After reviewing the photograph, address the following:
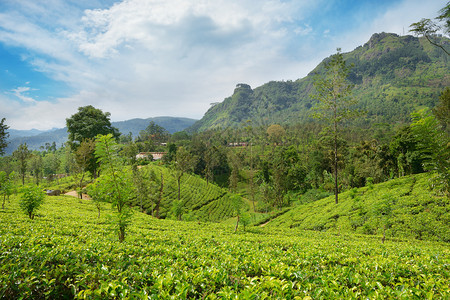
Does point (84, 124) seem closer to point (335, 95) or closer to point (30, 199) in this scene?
point (30, 199)

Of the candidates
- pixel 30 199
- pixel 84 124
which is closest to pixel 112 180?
pixel 30 199

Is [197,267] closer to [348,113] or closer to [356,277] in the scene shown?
[356,277]

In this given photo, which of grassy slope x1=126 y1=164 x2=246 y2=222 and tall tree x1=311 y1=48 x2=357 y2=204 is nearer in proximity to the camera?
tall tree x1=311 y1=48 x2=357 y2=204

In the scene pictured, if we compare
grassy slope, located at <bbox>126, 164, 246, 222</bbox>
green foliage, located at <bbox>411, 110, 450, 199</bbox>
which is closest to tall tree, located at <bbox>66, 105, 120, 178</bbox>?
grassy slope, located at <bbox>126, 164, 246, 222</bbox>

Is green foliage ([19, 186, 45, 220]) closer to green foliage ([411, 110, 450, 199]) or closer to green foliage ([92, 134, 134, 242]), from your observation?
green foliage ([92, 134, 134, 242])

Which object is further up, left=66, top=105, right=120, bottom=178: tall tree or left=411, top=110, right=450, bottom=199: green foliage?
left=66, top=105, right=120, bottom=178: tall tree

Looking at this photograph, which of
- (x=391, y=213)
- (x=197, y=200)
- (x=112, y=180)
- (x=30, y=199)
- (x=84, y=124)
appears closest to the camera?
(x=112, y=180)

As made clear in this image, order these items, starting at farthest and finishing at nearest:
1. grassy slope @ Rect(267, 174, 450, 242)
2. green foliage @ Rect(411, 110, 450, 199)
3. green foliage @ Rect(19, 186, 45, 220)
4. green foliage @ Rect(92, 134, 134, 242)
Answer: grassy slope @ Rect(267, 174, 450, 242) < green foliage @ Rect(19, 186, 45, 220) < green foliage @ Rect(411, 110, 450, 199) < green foliage @ Rect(92, 134, 134, 242)

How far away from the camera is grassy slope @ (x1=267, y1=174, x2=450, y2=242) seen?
12.8 metres

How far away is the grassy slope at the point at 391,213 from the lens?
12773mm

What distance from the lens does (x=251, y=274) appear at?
4.39 m

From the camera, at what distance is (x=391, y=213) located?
14.5 meters

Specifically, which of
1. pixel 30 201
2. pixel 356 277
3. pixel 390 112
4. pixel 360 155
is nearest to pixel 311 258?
pixel 356 277

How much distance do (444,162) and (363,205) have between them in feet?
34.9
